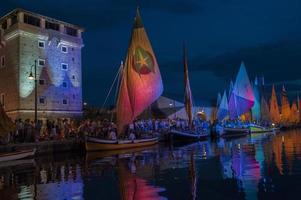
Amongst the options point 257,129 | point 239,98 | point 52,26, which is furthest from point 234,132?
point 52,26

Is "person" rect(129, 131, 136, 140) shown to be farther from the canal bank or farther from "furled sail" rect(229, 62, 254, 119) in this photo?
"furled sail" rect(229, 62, 254, 119)

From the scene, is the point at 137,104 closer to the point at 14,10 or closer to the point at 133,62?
the point at 133,62

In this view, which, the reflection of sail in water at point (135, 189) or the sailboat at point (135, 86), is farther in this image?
the sailboat at point (135, 86)

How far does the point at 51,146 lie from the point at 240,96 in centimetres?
4230

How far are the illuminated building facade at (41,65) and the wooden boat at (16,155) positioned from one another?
19.7 meters

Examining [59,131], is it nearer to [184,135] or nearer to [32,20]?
[184,135]

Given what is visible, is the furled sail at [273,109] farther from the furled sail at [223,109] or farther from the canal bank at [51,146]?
the canal bank at [51,146]

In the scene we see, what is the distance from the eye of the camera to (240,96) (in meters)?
70.8

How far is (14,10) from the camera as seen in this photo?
170ft

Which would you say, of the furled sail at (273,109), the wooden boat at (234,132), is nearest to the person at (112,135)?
the wooden boat at (234,132)

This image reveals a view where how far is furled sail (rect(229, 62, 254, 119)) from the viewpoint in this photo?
70.5m

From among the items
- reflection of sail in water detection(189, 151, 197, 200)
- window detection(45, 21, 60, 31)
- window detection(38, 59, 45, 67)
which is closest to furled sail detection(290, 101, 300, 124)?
window detection(45, 21, 60, 31)

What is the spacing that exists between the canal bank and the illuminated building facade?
46.3 feet

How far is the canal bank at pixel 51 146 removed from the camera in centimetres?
3238
